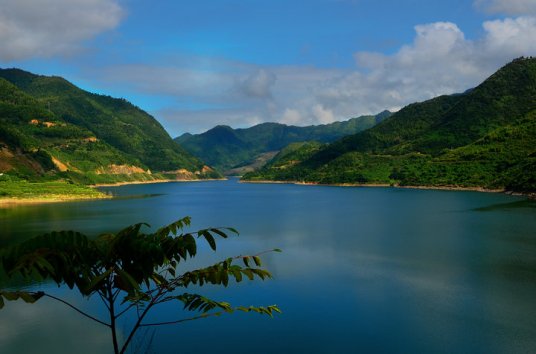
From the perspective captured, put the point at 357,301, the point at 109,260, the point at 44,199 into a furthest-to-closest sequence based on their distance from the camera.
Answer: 1. the point at 44,199
2. the point at 357,301
3. the point at 109,260

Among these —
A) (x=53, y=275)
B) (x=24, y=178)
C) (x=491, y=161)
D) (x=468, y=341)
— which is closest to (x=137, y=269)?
(x=53, y=275)

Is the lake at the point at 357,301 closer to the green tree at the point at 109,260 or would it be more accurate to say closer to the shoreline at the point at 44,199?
the green tree at the point at 109,260

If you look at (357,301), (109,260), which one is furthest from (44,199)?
(109,260)

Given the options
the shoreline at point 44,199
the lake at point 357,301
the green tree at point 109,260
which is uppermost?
the green tree at point 109,260

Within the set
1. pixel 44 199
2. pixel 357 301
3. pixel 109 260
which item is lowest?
pixel 357 301

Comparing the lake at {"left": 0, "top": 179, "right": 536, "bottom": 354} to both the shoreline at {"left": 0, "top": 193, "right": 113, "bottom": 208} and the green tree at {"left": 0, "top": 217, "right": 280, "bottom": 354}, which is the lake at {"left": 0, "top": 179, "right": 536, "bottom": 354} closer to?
the green tree at {"left": 0, "top": 217, "right": 280, "bottom": 354}

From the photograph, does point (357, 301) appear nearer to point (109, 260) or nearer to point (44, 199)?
point (109, 260)

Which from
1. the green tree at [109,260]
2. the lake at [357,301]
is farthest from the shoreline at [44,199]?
the green tree at [109,260]

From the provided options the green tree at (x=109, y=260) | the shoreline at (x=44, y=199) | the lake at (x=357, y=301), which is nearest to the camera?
the green tree at (x=109, y=260)

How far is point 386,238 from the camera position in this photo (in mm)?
67000

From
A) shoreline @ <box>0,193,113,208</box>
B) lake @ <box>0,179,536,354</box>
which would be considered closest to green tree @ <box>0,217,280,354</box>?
lake @ <box>0,179,536,354</box>

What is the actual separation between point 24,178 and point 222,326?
144359 millimetres

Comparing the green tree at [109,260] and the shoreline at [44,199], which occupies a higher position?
the green tree at [109,260]

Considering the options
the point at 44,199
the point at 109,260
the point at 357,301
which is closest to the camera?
the point at 109,260
